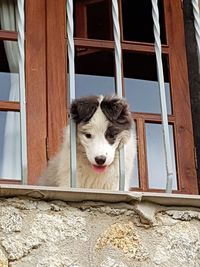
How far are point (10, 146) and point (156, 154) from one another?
89cm

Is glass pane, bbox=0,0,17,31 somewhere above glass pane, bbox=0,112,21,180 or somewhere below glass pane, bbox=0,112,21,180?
above

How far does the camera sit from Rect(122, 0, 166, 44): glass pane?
4.59 m

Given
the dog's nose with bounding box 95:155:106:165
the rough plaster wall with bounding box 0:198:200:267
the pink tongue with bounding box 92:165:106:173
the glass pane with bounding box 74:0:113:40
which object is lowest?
the rough plaster wall with bounding box 0:198:200:267

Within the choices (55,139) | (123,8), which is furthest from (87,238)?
(123,8)

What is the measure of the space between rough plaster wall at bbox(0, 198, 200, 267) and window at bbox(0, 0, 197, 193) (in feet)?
4.84

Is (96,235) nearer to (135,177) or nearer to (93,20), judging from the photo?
(135,177)

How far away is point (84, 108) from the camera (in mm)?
3643

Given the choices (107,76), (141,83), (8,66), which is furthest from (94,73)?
(8,66)

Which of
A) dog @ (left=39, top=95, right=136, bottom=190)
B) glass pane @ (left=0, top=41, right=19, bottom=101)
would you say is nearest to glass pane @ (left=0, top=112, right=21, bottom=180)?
glass pane @ (left=0, top=41, right=19, bottom=101)

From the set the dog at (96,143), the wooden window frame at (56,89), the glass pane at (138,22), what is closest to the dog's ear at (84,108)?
the dog at (96,143)

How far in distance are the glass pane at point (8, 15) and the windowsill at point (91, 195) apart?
2043 millimetres

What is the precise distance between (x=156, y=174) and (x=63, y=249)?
1871 millimetres

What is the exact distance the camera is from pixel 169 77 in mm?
4484

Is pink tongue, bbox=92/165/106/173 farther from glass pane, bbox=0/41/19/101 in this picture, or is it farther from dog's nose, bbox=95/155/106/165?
glass pane, bbox=0/41/19/101
